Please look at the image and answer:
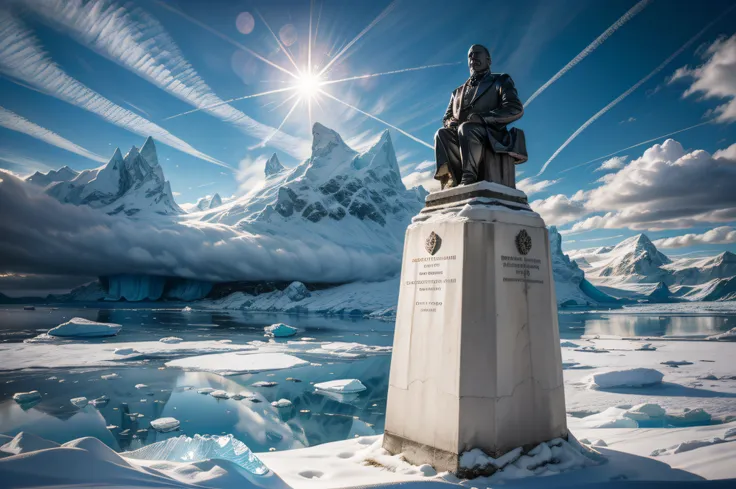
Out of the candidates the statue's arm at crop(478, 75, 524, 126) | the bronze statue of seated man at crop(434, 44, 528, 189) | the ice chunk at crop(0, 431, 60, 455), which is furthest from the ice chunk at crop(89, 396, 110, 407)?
the statue's arm at crop(478, 75, 524, 126)

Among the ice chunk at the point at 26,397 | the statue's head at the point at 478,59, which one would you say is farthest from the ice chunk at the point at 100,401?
the statue's head at the point at 478,59

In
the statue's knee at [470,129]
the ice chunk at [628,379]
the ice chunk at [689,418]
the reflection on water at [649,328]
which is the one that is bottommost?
the ice chunk at [689,418]

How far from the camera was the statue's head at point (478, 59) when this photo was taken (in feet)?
19.0

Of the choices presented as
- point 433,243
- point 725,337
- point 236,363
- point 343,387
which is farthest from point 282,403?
point 725,337

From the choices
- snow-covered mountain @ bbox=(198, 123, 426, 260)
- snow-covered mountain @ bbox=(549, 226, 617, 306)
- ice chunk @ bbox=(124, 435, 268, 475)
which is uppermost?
snow-covered mountain @ bbox=(198, 123, 426, 260)

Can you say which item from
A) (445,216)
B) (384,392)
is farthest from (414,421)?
(384,392)

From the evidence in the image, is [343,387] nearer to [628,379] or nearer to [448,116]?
[628,379]

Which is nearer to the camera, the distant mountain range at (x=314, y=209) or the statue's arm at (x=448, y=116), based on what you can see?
the statue's arm at (x=448, y=116)

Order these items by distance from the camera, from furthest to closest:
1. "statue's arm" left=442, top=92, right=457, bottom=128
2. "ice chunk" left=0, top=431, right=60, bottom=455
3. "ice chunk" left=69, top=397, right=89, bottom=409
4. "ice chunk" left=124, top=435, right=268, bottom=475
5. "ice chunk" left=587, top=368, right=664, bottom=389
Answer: "ice chunk" left=587, top=368, right=664, bottom=389 → "ice chunk" left=69, top=397, right=89, bottom=409 → "statue's arm" left=442, top=92, right=457, bottom=128 → "ice chunk" left=124, top=435, right=268, bottom=475 → "ice chunk" left=0, top=431, right=60, bottom=455

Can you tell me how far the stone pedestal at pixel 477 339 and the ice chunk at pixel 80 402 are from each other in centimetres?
1146

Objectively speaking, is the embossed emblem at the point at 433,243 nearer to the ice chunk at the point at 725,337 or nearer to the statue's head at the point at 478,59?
the statue's head at the point at 478,59

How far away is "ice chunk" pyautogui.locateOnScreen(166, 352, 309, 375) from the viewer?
18828 mm

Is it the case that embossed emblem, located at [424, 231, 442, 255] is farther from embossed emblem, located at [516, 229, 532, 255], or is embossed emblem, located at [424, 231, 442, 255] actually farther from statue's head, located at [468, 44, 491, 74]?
statue's head, located at [468, 44, 491, 74]

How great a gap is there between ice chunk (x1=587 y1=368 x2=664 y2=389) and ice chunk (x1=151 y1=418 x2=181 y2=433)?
12392 mm
